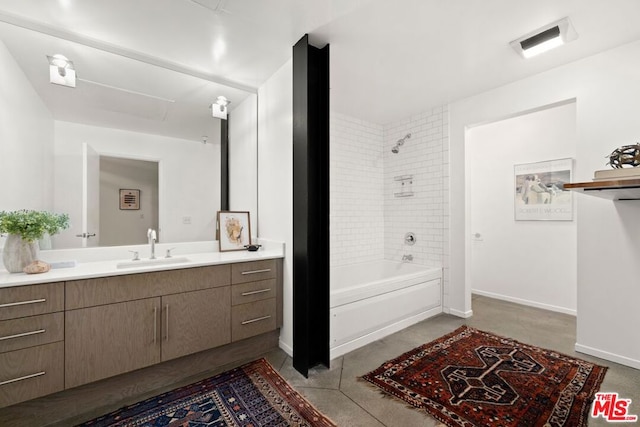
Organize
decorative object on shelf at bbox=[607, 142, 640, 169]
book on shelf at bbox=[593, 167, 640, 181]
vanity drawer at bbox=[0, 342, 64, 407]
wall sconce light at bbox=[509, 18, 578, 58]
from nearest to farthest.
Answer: vanity drawer at bbox=[0, 342, 64, 407] < book on shelf at bbox=[593, 167, 640, 181] < decorative object on shelf at bbox=[607, 142, 640, 169] < wall sconce light at bbox=[509, 18, 578, 58]

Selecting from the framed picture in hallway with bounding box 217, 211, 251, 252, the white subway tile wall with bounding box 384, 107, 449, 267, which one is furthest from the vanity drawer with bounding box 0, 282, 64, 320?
the white subway tile wall with bounding box 384, 107, 449, 267

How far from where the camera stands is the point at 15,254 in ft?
5.80

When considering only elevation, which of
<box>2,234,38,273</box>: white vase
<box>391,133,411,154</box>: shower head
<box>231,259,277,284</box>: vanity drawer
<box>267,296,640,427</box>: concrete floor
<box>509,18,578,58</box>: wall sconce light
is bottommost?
<box>267,296,640,427</box>: concrete floor

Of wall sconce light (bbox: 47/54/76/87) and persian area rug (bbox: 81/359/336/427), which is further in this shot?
wall sconce light (bbox: 47/54/76/87)

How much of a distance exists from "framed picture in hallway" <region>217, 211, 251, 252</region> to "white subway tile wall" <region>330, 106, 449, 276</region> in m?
1.31

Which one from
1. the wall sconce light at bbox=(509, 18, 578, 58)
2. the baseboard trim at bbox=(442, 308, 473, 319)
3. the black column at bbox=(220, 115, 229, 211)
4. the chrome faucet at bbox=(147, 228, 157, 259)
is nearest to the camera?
the wall sconce light at bbox=(509, 18, 578, 58)

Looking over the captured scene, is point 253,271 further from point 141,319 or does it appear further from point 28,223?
point 28,223

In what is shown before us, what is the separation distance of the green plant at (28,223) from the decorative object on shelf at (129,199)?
0.50m

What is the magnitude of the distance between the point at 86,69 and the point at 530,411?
404 cm

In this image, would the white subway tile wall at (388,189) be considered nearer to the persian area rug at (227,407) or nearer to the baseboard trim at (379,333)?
the baseboard trim at (379,333)

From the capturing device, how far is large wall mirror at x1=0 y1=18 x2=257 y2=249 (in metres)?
2.00

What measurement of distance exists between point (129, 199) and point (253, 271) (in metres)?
1.27

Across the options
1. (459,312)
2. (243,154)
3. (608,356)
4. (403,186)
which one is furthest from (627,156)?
(243,154)

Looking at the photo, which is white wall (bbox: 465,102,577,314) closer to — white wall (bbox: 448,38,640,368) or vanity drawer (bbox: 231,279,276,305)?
white wall (bbox: 448,38,640,368)
